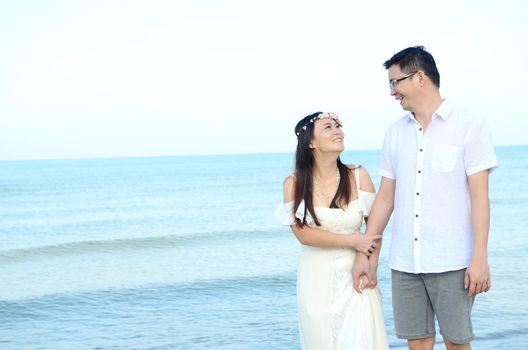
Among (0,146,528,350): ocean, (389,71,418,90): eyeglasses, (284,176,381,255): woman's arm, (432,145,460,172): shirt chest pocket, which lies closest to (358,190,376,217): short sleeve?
(284,176,381,255): woman's arm

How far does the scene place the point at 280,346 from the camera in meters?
7.68

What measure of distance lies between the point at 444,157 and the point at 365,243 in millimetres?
640

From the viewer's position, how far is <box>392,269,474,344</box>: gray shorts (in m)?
3.79

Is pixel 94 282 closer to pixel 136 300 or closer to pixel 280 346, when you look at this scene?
pixel 136 300

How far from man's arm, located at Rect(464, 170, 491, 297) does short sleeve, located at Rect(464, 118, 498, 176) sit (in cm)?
4

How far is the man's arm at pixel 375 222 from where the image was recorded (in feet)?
13.3

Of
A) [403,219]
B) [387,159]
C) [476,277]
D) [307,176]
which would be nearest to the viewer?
[476,277]

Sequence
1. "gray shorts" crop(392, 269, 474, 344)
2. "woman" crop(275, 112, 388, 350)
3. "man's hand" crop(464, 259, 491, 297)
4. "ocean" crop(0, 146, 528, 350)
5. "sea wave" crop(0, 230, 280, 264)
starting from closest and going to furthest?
"man's hand" crop(464, 259, 491, 297)
"gray shorts" crop(392, 269, 474, 344)
"woman" crop(275, 112, 388, 350)
"ocean" crop(0, 146, 528, 350)
"sea wave" crop(0, 230, 280, 264)

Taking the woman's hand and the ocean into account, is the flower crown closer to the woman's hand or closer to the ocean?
the woman's hand

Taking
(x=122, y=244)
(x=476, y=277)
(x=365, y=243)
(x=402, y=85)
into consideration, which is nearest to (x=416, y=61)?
(x=402, y=85)

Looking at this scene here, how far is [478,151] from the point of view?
368cm

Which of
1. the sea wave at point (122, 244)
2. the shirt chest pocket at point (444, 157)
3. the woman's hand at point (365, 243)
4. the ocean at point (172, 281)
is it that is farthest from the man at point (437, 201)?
the sea wave at point (122, 244)

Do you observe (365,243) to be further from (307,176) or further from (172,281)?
(172,281)

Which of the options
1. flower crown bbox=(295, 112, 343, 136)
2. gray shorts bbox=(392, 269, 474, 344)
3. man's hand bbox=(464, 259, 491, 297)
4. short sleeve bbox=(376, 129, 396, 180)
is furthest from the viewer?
flower crown bbox=(295, 112, 343, 136)
